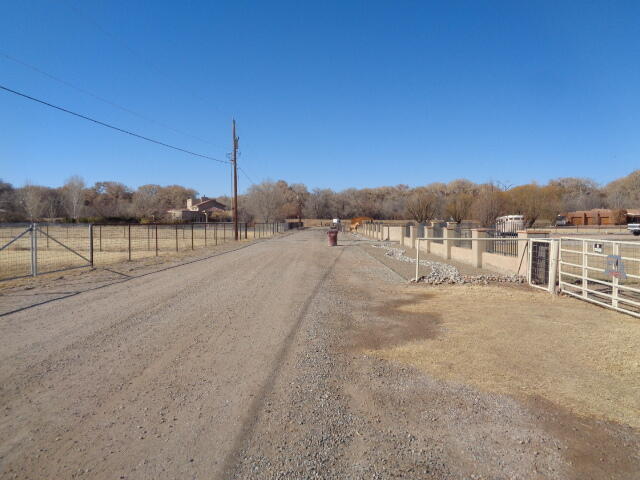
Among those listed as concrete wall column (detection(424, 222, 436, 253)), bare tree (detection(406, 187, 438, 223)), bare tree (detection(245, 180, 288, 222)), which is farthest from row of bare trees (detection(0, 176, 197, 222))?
concrete wall column (detection(424, 222, 436, 253))

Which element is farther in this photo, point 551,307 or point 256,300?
point 256,300

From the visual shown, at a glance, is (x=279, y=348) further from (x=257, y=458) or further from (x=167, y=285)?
(x=167, y=285)

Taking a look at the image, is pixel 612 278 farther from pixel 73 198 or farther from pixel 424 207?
pixel 73 198

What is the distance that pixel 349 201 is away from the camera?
148 meters

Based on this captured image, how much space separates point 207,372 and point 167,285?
748 cm

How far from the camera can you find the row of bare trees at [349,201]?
6781 centimetres

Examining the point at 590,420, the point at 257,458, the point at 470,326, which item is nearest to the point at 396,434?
the point at 257,458

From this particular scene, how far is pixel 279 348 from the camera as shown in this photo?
6.25 meters

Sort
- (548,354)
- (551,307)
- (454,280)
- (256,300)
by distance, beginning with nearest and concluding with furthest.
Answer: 1. (548,354)
2. (551,307)
3. (256,300)
4. (454,280)

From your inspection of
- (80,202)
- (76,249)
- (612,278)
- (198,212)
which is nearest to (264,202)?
(198,212)

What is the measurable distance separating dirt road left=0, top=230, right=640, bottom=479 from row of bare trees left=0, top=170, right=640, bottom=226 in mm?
50737

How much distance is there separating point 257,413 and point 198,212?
125795mm

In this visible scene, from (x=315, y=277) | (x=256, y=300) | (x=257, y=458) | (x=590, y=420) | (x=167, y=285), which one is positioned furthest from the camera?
(x=315, y=277)

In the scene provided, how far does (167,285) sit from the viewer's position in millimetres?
12070
